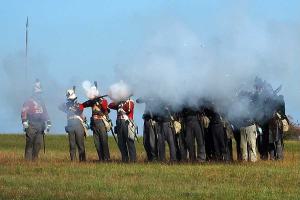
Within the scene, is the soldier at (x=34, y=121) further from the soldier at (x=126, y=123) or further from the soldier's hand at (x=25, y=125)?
the soldier at (x=126, y=123)

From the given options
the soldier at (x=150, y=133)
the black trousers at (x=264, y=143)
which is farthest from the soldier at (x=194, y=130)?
the black trousers at (x=264, y=143)

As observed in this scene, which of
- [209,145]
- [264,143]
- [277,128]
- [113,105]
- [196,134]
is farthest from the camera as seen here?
[264,143]

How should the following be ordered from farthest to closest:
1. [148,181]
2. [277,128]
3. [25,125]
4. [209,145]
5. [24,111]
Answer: [277,128]
[24,111]
[25,125]
[209,145]
[148,181]

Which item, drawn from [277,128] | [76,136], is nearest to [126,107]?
[76,136]

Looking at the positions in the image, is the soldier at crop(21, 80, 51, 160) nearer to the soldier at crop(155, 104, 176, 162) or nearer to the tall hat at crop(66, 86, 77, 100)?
the tall hat at crop(66, 86, 77, 100)

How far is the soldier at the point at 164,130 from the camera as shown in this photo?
65.1 feet

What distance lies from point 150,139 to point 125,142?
→ 0.71 m

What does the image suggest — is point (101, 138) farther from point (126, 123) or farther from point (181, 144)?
point (181, 144)

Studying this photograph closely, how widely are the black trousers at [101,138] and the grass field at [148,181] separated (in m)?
2.95

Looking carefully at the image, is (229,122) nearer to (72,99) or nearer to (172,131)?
(172,131)

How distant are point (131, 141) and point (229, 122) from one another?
2.73 m

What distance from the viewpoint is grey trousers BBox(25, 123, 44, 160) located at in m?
21.0

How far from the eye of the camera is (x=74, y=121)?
20969 mm

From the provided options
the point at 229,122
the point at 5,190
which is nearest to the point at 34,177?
the point at 5,190
